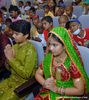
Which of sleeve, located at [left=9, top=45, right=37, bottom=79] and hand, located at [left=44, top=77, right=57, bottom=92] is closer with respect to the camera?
hand, located at [left=44, top=77, right=57, bottom=92]

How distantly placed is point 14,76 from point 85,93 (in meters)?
0.84

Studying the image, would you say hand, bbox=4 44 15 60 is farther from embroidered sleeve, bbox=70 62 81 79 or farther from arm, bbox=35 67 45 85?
embroidered sleeve, bbox=70 62 81 79

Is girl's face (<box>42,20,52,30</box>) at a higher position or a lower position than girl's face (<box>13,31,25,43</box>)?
lower

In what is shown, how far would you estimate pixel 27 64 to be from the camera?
2.74 m

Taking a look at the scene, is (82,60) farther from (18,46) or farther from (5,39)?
(5,39)

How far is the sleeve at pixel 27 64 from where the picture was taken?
2744 millimetres

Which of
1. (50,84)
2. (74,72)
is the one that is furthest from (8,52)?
(74,72)

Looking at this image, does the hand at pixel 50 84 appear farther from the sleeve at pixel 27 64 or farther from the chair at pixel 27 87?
the sleeve at pixel 27 64

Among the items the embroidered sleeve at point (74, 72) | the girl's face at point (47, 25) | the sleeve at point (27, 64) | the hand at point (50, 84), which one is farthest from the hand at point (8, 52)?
the girl's face at point (47, 25)

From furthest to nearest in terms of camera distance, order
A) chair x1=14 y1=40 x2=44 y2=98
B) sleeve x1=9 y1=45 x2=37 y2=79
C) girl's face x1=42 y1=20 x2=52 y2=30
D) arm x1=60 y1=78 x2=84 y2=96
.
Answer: girl's face x1=42 y1=20 x2=52 y2=30 < sleeve x1=9 y1=45 x2=37 y2=79 < chair x1=14 y1=40 x2=44 y2=98 < arm x1=60 y1=78 x2=84 y2=96

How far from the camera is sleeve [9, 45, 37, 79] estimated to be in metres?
2.74

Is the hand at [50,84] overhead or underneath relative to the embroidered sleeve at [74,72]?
underneath

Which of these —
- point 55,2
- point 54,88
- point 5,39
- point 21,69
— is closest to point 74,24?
point 5,39

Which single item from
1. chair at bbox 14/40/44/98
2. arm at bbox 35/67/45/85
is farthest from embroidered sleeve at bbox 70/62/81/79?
chair at bbox 14/40/44/98
